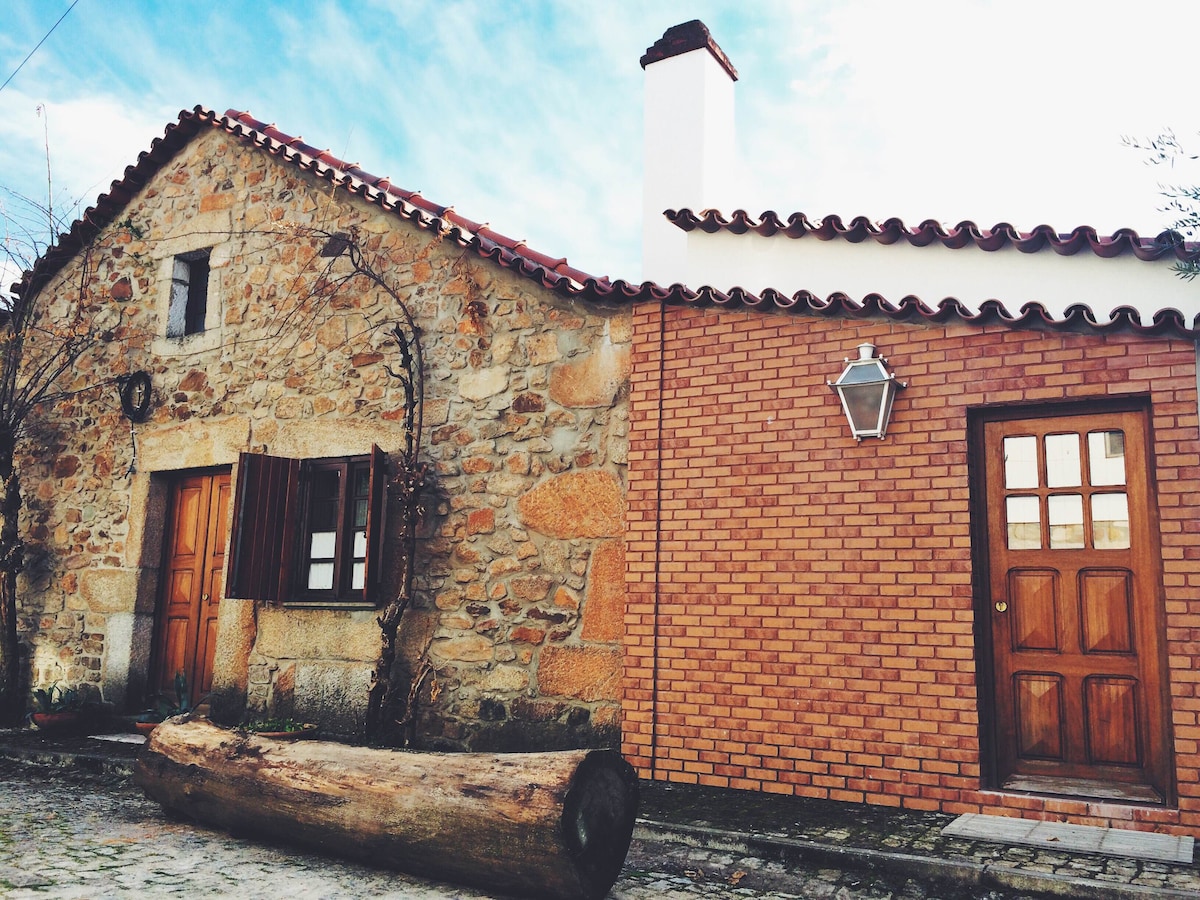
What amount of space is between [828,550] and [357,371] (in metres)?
3.74

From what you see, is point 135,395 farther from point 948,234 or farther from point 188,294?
point 948,234

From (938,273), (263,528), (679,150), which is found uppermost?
(679,150)

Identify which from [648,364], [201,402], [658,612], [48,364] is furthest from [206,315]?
[658,612]

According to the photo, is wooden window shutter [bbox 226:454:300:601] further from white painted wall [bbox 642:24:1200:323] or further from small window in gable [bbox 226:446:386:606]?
white painted wall [bbox 642:24:1200:323]

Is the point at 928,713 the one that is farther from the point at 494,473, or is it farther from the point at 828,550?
the point at 494,473

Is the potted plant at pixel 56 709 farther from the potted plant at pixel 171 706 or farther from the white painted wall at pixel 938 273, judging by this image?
the white painted wall at pixel 938 273

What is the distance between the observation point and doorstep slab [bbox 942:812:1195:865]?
4.06 metres

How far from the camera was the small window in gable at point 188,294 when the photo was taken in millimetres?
8484

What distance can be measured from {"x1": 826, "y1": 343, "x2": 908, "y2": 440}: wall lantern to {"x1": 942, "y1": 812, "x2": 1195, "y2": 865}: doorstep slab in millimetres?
1974

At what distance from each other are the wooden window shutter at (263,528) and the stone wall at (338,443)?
0.31 meters

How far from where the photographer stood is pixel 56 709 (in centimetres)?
779

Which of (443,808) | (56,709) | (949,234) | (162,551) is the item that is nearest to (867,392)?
(949,234)

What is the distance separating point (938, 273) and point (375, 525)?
4.29 meters

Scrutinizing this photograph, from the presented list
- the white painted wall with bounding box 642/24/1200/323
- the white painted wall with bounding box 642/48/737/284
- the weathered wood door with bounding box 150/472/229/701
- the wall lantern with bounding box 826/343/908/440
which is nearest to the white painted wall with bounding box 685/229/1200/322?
the white painted wall with bounding box 642/24/1200/323
